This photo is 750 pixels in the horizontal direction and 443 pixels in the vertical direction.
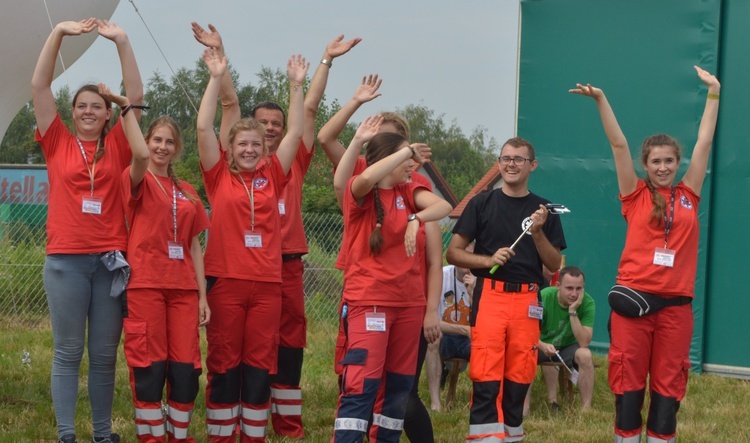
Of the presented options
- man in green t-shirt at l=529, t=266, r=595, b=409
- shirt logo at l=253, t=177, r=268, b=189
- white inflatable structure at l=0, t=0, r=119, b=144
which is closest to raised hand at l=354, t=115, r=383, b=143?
shirt logo at l=253, t=177, r=268, b=189

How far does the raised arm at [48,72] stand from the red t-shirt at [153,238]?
1.79 ft

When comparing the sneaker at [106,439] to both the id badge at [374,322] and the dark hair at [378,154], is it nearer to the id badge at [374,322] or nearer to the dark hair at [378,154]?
the id badge at [374,322]

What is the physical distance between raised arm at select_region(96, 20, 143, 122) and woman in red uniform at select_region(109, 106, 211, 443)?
0.61 feet

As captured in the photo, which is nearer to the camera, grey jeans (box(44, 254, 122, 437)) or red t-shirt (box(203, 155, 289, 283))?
grey jeans (box(44, 254, 122, 437))

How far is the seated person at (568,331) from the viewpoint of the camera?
7.27 metres

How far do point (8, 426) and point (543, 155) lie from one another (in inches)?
220

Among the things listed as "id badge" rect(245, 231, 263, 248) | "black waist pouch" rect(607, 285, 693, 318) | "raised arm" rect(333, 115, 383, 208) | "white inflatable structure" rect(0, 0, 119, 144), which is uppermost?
"white inflatable structure" rect(0, 0, 119, 144)

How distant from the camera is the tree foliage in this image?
2534 cm

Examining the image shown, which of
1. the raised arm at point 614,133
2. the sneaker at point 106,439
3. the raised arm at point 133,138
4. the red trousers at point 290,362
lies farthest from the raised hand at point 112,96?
the raised arm at point 614,133

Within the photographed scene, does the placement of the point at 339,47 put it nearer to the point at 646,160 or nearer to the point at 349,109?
the point at 349,109

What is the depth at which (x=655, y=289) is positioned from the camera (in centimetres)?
534

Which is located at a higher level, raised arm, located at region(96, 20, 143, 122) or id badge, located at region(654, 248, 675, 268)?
raised arm, located at region(96, 20, 143, 122)

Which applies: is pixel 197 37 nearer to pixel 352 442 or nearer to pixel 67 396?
pixel 67 396

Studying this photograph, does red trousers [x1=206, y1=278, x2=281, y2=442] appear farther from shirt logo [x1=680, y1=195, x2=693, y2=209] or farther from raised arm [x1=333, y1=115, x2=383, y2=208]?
shirt logo [x1=680, y1=195, x2=693, y2=209]
